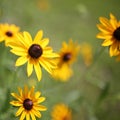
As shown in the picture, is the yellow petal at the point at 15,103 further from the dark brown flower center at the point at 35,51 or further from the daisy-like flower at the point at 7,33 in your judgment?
the daisy-like flower at the point at 7,33

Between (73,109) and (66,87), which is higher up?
(66,87)

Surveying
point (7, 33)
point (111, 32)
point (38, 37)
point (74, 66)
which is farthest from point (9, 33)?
point (74, 66)

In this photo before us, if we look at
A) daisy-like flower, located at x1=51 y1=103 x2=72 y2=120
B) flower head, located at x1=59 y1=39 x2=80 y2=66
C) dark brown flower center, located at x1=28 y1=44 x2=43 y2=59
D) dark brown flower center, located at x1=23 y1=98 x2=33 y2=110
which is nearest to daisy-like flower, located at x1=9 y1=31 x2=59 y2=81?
dark brown flower center, located at x1=28 y1=44 x2=43 y2=59

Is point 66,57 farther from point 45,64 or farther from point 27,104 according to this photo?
point 27,104

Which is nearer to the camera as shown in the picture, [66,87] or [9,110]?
[9,110]

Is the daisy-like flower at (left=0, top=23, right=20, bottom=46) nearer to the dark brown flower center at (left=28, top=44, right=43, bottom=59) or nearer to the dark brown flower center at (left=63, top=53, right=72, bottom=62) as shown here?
the dark brown flower center at (left=28, top=44, right=43, bottom=59)

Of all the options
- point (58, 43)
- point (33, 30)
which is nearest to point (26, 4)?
point (58, 43)

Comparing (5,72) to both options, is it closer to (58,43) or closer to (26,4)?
(58,43)
